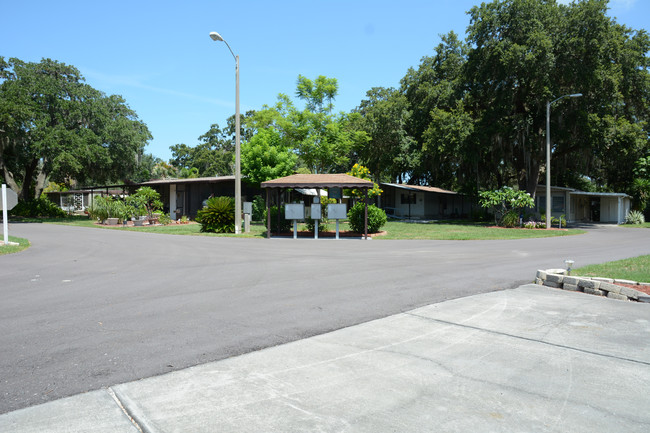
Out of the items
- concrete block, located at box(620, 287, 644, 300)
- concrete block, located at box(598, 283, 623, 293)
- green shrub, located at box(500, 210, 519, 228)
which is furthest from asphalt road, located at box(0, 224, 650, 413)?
green shrub, located at box(500, 210, 519, 228)

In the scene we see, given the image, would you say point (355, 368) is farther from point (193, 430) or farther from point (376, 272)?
point (376, 272)

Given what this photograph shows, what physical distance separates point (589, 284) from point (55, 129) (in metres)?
35.1

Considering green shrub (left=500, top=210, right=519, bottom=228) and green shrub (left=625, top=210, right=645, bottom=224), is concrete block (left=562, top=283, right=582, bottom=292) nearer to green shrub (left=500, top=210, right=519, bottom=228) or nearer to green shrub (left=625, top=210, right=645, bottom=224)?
green shrub (left=500, top=210, right=519, bottom=228)

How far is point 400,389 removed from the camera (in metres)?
3.81

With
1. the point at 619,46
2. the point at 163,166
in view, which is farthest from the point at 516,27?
the point at 163,166

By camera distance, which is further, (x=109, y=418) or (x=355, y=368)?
(x=355, y=368)

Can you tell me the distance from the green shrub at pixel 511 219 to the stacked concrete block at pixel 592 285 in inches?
828

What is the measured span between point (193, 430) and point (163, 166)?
232ft

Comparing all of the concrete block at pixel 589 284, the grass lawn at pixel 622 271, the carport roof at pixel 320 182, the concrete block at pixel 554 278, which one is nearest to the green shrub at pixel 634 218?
the carport roof at pixel 320 182

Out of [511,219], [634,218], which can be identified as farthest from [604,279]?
[634,218]

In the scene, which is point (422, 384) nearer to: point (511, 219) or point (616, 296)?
point (616, 296)

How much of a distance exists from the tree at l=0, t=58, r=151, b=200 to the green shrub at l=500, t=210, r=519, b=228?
29.4 metres

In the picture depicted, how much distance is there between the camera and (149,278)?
941 centimetres

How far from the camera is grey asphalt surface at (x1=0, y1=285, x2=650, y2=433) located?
10.6 feet
